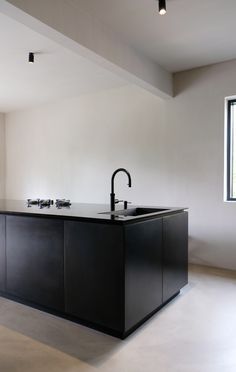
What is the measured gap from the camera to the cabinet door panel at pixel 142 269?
2.01m

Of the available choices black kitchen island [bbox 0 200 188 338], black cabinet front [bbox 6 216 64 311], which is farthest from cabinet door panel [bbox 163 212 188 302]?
black cabinet front [bbox 6 216 64 311]

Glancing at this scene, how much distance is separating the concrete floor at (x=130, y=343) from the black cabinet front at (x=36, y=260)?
0.16m

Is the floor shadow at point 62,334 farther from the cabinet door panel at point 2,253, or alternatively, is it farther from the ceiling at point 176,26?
the ceiling at point 176,26

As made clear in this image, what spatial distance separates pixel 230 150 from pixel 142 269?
2.41 meters

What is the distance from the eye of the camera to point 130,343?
1.98 m

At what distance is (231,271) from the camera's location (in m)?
3.65

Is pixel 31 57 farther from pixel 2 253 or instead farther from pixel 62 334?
pixel 62 334

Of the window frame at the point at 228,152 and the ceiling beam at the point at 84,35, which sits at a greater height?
the ceiling beam at the point at 84,35

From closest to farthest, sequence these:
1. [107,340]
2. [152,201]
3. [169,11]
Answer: [107,340]
[169,11]
[152,201]

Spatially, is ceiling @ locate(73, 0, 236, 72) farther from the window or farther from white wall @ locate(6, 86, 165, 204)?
white wall @ locate(6, 86, 165, 204)

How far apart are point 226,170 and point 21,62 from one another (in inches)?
118

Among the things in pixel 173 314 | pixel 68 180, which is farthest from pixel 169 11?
pixel 68 180

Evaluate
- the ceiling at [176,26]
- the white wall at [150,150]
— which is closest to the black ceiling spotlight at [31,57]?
the ceiling at [176,26]

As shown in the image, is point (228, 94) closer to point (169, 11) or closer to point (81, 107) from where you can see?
point (169, 11)
